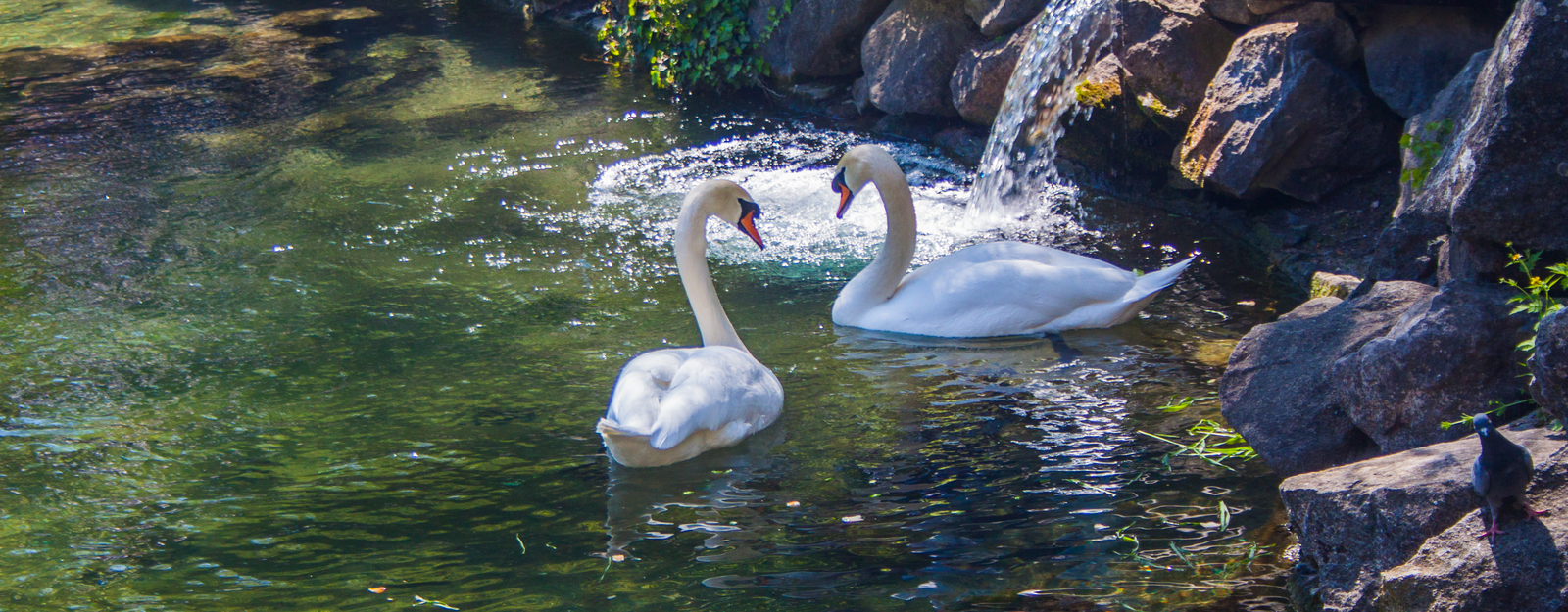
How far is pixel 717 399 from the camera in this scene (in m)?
3.95

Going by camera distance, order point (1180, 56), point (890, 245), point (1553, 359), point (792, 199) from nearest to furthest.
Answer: point (1553, 359), point (890, 245), point (1180, 56), point (792, 199)

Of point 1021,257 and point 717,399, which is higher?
point 1021,257

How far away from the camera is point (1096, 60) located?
7.48 metres

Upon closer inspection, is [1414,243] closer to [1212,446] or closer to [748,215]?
[1212,446]

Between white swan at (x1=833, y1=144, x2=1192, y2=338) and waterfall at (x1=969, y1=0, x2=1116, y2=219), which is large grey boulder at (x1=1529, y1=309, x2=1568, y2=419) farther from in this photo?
waterfall at (x1=969, y1=0, x2=1116, y2=219)

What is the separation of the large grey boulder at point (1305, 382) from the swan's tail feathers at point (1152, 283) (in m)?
1.30

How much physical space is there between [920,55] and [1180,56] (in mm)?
2596

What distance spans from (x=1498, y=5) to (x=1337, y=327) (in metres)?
3.08

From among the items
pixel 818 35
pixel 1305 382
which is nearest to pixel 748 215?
pixel 1305 382

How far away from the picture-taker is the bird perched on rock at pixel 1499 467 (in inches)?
93.1

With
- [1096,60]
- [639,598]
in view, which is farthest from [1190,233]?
[639,598]

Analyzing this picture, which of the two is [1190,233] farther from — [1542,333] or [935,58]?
[1542,333]

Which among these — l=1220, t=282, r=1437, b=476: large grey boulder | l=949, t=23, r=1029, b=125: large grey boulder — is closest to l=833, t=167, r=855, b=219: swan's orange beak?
l=1220, t=282, r=1437, b=476: large grey boulder

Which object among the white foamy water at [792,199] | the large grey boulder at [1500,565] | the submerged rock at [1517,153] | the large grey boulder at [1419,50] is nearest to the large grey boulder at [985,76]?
the white foamy water at [792,199]
